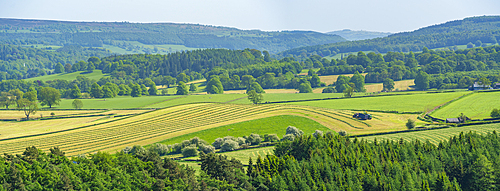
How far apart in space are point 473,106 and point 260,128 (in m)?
66.8

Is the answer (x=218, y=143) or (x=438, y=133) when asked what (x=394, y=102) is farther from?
(x=218, y=143)

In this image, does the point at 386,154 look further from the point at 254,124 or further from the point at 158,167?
the point at 254,124

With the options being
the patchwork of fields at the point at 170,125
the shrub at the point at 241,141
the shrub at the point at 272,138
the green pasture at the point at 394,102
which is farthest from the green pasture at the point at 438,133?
the green pasture at the point at 394,102

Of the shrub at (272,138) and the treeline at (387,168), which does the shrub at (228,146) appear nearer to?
the shrub at (272,138)

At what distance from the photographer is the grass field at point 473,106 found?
Answer: 392ft

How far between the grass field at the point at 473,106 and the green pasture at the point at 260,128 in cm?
3698

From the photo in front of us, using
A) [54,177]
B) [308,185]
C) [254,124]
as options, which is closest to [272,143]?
[254,124]

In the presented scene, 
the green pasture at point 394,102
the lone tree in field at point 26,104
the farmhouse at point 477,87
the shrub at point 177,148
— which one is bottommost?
the shrub at point 177,148

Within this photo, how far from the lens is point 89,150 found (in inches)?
4043

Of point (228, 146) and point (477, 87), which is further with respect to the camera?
point (477, 87)

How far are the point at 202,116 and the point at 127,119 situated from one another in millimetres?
23779

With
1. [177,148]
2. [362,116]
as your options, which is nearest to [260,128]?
[177,148]

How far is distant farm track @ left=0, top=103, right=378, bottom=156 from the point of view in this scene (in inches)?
4286

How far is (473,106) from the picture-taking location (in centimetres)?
13125
